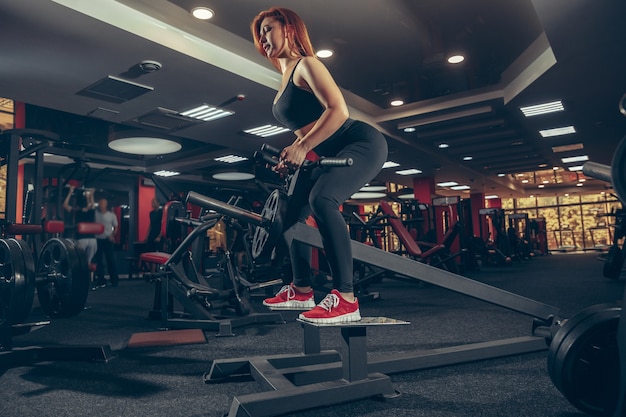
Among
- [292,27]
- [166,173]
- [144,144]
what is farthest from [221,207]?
[166,173]

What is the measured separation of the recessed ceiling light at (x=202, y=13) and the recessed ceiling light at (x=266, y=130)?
2.81 m

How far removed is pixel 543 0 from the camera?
3588 millimetres

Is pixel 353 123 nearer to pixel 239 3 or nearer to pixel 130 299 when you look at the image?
pixel 239 3

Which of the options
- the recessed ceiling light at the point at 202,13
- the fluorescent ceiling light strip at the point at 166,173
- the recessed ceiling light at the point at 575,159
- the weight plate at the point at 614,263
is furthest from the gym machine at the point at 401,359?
the recessed ceiling light at the point at 575,159

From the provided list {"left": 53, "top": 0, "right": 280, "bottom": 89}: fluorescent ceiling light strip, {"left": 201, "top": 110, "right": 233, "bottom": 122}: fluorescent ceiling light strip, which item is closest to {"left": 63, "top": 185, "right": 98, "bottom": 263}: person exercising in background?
{"left": 201, "top": 110, "right": 233, "bottom": 122}: fluorescent ceiling light strip

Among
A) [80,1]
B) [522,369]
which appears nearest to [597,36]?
[522,369]

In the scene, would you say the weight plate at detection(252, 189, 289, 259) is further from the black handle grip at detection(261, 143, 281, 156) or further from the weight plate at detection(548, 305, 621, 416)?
the weight plate at detection(548, 305, 621, 416)

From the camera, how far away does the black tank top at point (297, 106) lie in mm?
1546

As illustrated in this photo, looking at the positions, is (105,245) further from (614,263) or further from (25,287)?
(614,263)

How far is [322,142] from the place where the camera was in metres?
1.54

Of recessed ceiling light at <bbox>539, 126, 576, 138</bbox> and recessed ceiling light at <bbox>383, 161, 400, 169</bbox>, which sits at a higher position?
recessed ceiling light at <bbox>539, 126, 576, 138</bbox>

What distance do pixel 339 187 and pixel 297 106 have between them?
35 cm

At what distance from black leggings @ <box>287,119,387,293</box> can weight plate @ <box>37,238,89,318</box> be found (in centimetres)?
130

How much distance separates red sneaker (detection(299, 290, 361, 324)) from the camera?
1388 millimetres
